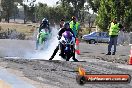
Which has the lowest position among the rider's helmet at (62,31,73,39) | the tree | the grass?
the grass

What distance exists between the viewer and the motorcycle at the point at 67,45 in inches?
651

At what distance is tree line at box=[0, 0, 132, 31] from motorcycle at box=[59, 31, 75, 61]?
3372cm

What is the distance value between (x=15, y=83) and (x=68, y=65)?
5.66 meters

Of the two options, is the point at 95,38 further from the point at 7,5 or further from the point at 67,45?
the point at 7,5

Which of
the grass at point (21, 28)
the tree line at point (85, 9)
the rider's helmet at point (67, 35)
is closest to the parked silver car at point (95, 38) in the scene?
the tree line at point (85, 9)

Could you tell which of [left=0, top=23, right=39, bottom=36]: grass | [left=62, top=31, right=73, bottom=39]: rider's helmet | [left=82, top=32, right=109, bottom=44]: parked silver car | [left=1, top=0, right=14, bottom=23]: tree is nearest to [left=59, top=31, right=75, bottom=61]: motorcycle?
[left=62, top=31, right=73, bottom=39]: rider's helmet

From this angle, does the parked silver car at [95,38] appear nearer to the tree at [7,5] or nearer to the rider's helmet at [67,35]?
the rider's helmet at [67,35]

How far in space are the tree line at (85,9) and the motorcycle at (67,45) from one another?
33722mm

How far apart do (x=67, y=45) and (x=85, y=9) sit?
81210mm

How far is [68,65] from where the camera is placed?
14742 millimetres

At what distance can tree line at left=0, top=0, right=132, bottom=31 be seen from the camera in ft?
167

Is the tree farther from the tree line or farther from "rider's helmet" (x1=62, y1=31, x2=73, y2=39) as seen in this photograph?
"rider's helmet" (x1=62, y1=31, x2=73, y2=39)

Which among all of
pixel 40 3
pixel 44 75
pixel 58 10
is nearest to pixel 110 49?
pixel 44 75

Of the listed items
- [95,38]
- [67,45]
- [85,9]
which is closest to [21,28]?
[85,9]
